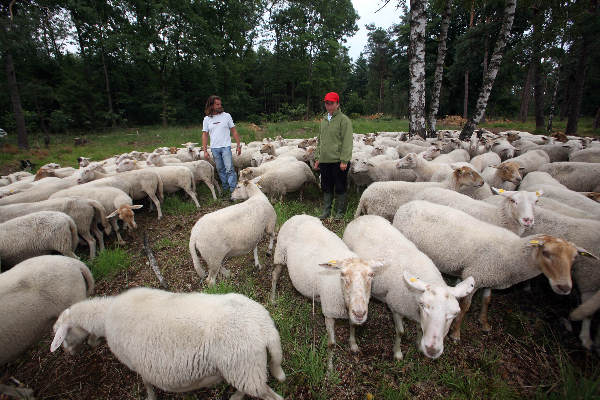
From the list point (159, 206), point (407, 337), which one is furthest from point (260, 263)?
point (159, 206)

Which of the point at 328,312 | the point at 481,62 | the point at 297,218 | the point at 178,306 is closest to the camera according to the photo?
the point at 178,306

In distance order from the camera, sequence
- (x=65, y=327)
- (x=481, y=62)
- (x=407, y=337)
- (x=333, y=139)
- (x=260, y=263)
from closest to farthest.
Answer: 1. (x=65, y=327)
2. (x=407, y=337)
3. (x=260, y=263)
4. (x=333, y=139)
5. (x=481, y=62)

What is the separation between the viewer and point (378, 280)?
2.94m

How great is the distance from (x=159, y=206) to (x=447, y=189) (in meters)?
6.72

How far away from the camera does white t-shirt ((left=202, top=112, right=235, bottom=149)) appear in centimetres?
657

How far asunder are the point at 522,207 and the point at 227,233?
416 centimetres

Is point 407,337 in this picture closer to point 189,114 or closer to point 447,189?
point 447,189

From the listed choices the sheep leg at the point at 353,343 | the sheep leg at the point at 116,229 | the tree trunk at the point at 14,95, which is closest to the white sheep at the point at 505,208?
the sheep leg at the point at 353,343

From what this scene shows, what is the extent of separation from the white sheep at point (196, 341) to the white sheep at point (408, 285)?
133 centimetres

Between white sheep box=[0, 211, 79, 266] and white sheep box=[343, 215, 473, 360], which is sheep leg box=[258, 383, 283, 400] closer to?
white sheep box=[343, 215, 473, 360]

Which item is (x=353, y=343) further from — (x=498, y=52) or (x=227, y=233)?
(x=498, y=52)

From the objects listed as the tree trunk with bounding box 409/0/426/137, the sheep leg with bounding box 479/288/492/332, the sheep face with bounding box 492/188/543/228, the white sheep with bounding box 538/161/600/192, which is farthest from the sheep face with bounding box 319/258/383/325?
the tree trunk with bounding box 409/0/426/137

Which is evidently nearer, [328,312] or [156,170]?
[328,312]

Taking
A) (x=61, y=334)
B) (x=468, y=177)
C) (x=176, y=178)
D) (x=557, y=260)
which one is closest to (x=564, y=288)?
(x=557, y=260)
